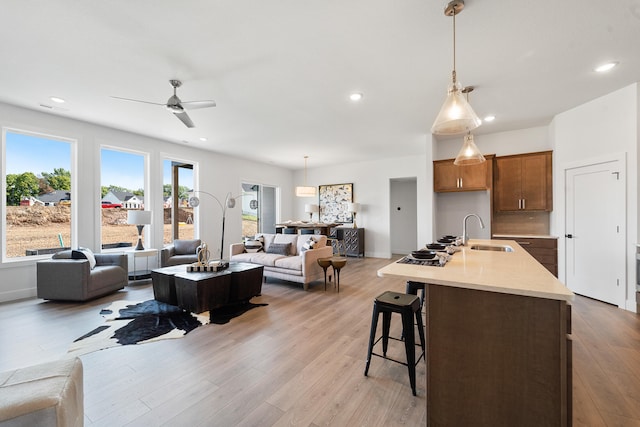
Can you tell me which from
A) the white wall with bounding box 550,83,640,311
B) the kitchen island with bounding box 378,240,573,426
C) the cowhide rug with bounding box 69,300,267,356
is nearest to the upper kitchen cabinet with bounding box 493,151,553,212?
the white wall with bounding box 550,83,640,311

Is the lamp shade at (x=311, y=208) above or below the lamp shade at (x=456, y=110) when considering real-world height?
below

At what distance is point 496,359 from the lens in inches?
52.7

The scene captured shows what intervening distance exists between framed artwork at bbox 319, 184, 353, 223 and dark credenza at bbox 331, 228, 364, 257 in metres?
0.48

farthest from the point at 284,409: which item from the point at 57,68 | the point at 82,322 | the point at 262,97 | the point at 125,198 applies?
the point at 125,198

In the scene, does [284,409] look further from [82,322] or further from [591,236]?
[591,236]

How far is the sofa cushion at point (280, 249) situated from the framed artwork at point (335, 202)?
332 centimetres

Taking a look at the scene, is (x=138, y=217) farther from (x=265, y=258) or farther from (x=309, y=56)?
(x=309, y=56)

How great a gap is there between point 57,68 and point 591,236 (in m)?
7.19

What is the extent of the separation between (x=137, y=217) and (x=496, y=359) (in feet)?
17.7

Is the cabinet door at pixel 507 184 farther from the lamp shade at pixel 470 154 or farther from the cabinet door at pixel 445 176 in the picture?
the lamp shade at pixel 470 154

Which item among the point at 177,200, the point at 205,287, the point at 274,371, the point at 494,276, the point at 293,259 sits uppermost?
the point at 177,200

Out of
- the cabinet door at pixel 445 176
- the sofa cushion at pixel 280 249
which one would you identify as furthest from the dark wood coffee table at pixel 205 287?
the cabinet door at pixel 445 176

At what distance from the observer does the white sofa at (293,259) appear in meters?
4.39

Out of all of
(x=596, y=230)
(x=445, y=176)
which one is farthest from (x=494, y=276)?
(x=445, y=176)
